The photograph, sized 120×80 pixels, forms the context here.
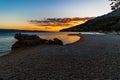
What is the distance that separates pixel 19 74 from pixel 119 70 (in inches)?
275

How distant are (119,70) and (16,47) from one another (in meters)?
32.9

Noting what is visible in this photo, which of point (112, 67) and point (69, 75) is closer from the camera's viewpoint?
point (69, 75)

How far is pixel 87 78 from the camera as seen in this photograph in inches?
551

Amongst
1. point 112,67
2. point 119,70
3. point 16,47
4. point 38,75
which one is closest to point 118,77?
point 119,70

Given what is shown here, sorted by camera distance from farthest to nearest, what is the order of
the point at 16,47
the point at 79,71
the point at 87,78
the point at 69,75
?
the point at 16,47 < the point at 79,71 < the point at 69,75 < the point at 87,78

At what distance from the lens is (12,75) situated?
50.8 ft

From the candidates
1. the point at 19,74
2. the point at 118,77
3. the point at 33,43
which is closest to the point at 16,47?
the point at 33,43

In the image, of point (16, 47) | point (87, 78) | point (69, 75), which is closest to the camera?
point (87, 78)

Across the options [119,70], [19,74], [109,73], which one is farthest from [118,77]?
[19,74]

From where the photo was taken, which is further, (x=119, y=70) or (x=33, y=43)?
(x=33, y=43)

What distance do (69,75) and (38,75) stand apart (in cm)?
206

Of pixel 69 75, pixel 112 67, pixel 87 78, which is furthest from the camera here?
pixel 112 67

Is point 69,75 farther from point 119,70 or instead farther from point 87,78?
point 119,70

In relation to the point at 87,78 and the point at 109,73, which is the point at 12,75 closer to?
the point at 87,78
